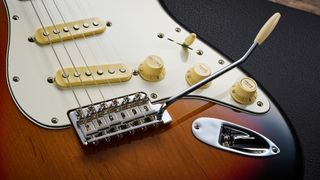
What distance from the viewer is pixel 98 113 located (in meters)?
0.72

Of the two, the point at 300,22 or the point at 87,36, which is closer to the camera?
the point at 87,36

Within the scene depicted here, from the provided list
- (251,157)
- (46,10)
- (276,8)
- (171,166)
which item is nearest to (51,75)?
(46,10)

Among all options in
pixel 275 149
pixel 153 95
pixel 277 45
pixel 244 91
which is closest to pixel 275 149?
pixel 275 149

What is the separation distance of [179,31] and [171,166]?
315 mm

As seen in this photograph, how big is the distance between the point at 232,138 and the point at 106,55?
29cm

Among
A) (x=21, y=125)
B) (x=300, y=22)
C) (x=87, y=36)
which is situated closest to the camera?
(x=21, y=125)

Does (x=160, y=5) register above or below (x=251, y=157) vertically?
above

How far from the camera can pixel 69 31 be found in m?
0.82

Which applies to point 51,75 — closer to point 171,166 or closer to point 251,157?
point 171,166

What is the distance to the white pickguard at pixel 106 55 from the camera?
0.73m

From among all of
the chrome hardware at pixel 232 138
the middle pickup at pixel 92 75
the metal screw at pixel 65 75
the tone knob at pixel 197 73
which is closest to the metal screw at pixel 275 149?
the chrome hardware at pixel 232 138

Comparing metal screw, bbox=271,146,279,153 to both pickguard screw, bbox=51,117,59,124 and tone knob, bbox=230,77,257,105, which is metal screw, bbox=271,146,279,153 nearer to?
tone knob, bbox=230,77,257,105

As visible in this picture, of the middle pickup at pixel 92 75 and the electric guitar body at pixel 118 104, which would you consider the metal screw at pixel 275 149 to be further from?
the middle pickup at pixel 92 75

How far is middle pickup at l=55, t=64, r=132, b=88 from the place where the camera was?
751 mm
